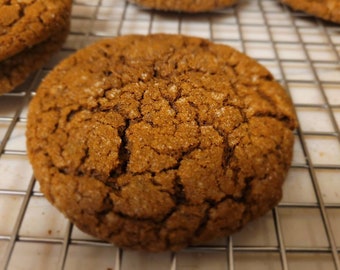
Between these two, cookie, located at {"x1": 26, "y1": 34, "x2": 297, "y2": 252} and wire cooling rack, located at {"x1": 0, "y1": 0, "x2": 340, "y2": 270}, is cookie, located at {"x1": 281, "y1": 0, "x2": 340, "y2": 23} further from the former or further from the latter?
cookie, located at {"x1": 26, "y1": 34, "x2": 297, "y2": 252}

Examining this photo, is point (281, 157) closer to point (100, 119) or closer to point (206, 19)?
point (100, 119)

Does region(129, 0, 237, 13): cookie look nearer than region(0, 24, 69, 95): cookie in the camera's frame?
No

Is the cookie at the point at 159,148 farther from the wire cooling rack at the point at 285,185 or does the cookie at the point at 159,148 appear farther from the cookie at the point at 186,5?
the cookie at the point at 186,5

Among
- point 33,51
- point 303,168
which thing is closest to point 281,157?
point 303,168

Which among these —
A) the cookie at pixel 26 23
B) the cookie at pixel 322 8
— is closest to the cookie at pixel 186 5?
the cookie at pixel 322 8

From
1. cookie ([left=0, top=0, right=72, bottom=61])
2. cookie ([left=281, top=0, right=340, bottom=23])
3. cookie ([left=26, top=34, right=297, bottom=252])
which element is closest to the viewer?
cookie ([left=26, top=34, right=297, bottom=252])

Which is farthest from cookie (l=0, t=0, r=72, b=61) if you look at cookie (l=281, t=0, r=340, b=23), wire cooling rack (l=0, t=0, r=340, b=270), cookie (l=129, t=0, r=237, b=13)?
cookie (l=281, t=0, r=340, b=23)
